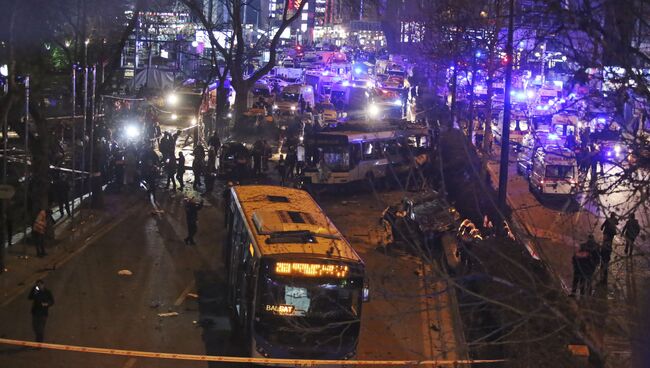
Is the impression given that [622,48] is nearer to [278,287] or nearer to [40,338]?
[278,287]

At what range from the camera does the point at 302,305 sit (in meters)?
12.0

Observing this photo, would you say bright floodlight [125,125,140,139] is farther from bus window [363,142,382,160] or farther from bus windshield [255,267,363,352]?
bus windshield [255,267,363,352]

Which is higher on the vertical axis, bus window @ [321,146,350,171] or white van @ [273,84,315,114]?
Result: white van @ [273,84,315,114]

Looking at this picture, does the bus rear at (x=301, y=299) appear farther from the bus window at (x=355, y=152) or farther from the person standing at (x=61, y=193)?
the bus window at (x=355, y=152)

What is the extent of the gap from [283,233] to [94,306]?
5.18 meters

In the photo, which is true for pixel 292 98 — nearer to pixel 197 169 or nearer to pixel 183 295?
pixel 197 169

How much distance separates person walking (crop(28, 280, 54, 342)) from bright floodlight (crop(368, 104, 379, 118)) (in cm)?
4268

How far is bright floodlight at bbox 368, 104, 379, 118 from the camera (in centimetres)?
5488

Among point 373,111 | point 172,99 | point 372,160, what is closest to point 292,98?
point 373,111

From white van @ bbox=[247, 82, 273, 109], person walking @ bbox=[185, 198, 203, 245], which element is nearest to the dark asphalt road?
person walking @ bbox=[185, 198, 203, 245]

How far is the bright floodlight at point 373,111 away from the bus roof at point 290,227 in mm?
38324

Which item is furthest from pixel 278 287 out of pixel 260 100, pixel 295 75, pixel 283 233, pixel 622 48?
pixel 295 75

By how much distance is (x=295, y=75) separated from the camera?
73.4 metres

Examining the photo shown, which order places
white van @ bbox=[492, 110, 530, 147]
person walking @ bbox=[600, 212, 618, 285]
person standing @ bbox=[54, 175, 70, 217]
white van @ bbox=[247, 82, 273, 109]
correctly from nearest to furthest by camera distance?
1. person walking @ bbox=[600, 212, 618, 285]
2. person standing @ bbox=[54, 175, 70, 217]
3. white van @ bbox=[492, 110, 530, 147]
4. white van @ bbox=[247, 82, 273, 109]
